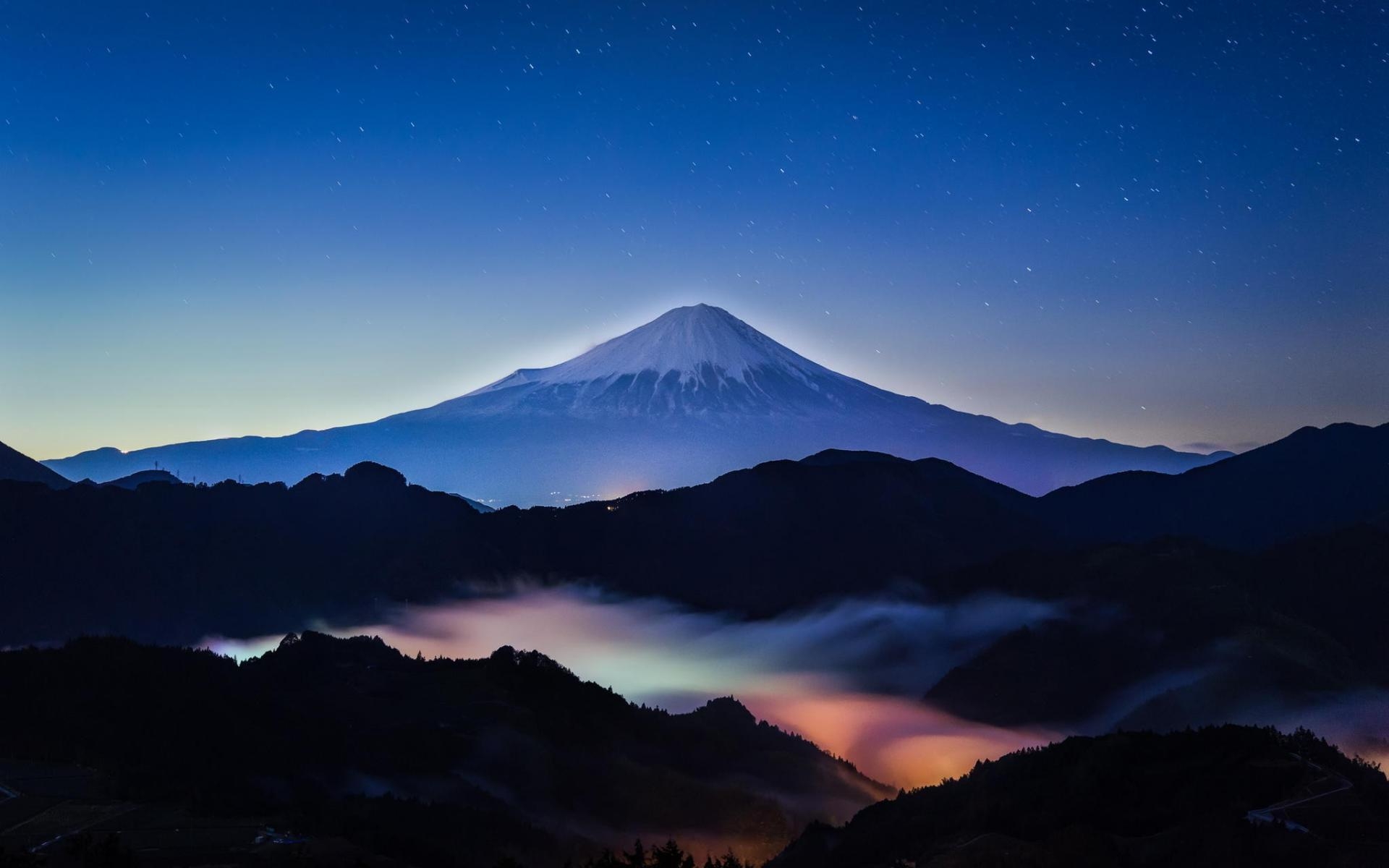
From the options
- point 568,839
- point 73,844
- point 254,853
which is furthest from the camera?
point 568,839

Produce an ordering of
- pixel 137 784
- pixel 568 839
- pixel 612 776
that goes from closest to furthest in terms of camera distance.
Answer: pixel 137 784, pixel 568 839, pixel 612 776

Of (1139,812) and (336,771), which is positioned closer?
(1139,812)

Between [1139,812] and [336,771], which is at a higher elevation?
[1139,812]

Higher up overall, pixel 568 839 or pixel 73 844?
pixel 73 844

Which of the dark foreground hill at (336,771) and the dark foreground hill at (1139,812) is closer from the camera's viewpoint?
the dark foreground hill at (1139,812)

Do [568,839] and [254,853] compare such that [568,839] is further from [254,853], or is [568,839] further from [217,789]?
[254,853]

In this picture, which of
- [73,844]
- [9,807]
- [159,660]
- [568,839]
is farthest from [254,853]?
[159,660]

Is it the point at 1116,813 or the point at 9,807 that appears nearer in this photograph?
the point at 9,807

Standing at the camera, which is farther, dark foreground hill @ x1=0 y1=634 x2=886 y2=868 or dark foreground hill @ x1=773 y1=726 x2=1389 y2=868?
dark foreground hill @ x1=0 y1=634 x2=886 y2=868
